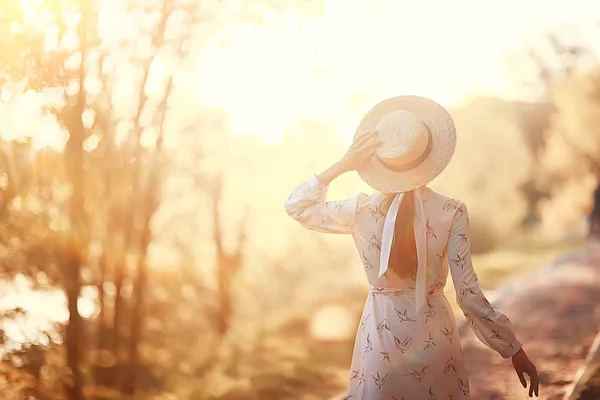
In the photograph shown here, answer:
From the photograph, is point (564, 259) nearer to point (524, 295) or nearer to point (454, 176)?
point (524, 295)

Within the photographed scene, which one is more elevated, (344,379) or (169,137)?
(169,137)

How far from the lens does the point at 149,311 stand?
334 centimetres

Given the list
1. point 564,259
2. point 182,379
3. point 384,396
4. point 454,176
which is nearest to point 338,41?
point 454,176

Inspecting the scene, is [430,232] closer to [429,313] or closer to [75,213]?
[429,313]

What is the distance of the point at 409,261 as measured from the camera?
1.67 m

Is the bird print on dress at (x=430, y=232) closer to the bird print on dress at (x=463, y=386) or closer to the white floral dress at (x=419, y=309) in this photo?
the white floral dress at (x=419, y=309)

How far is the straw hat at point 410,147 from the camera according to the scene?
1.71 meters

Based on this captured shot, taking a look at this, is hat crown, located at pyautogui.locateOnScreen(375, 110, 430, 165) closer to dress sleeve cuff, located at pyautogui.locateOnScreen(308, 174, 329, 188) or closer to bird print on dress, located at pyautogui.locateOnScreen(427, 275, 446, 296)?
dress sleeve cuff, located at pyautogui.locateOnScreen(308, 174, 329, 188)

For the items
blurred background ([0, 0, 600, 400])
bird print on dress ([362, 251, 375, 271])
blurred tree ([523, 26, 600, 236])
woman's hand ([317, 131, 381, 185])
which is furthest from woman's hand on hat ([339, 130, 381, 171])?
blurred tree ([523, 26, 600, 236])

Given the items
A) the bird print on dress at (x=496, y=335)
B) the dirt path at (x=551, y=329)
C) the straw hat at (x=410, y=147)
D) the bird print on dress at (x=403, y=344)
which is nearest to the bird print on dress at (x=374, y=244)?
the straw hat at (x=410, y=147)

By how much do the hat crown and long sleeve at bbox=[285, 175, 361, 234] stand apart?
0.14 m

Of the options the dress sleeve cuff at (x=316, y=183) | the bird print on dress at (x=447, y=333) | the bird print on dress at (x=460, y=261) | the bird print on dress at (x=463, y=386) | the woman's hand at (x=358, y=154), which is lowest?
the bird print on dress at (x=463, y=386)

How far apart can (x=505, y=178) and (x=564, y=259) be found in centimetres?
48

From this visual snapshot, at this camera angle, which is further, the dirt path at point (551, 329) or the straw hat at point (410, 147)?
the dirt path at point (551, 329)
